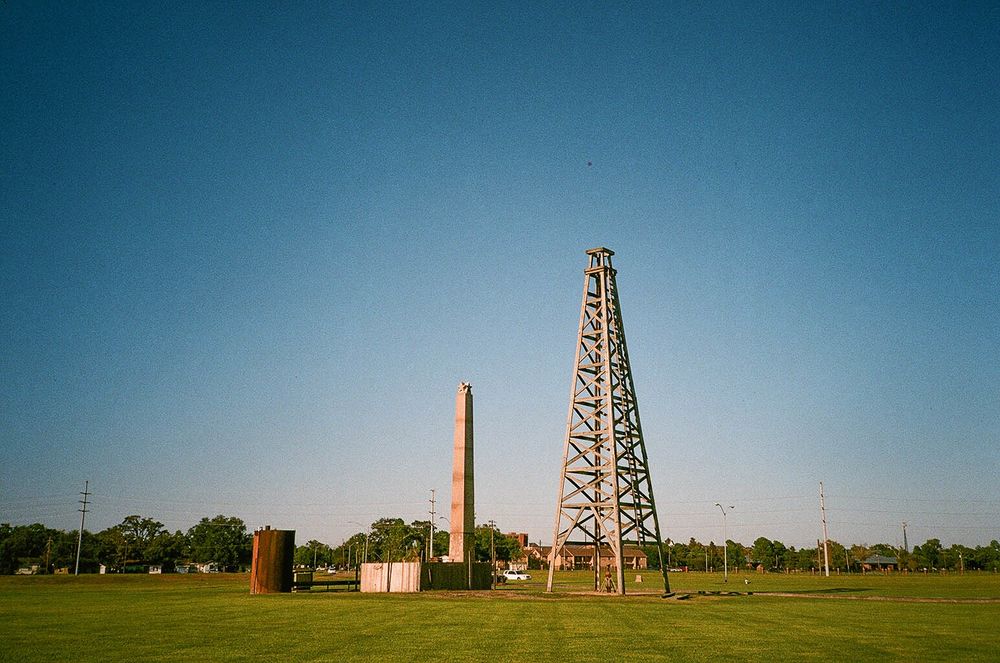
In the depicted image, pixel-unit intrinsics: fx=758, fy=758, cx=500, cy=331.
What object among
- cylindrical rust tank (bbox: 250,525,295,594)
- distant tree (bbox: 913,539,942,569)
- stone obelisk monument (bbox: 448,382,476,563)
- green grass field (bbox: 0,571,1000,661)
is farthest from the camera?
distant tree (bbox: 913,539,942,569)

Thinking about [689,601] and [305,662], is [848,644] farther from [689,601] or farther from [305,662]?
[689,601]

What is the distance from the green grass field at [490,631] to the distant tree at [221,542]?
101 meters

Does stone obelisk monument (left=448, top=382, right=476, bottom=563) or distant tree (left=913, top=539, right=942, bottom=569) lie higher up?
stone obelisk monument (left=448, top=382, right=476, bottom=563)

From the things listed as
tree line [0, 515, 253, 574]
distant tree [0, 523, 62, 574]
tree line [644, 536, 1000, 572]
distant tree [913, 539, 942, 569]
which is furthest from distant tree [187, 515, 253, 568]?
distant tree [913, 539, 942, 569]

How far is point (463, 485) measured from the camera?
150 ft

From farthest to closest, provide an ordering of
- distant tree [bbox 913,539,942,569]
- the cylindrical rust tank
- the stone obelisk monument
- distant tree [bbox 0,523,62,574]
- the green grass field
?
distant tree [bbox 913,539,942,569] < distant tree [bbox 0,523,62,574] < the stone obelisk monument < the cylindrical rust tank < the green grass field

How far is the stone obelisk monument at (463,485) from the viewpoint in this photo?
151 ft

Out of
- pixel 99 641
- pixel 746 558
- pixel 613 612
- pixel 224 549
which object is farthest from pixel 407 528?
pixel 99 641

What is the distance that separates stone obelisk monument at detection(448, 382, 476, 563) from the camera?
45969mm

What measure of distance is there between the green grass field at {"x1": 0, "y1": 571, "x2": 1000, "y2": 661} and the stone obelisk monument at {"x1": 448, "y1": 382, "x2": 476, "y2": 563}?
13406 millimetres

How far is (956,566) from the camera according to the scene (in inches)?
6826

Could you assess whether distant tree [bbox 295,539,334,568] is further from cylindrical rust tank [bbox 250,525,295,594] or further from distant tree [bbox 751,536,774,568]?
cylindrical rust tank [bbox 250,525,295,594]

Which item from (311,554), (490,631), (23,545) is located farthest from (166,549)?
(490,631)

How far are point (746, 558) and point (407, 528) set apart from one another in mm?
97958
